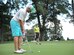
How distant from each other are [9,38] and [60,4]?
36.4 ft

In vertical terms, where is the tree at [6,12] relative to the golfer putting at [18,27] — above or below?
above

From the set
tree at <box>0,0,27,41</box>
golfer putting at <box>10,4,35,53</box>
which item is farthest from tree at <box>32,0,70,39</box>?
golfer putting at <box>10,4,35,53</box>

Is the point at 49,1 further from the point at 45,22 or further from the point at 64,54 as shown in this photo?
the point at 64,54

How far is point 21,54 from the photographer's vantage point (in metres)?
10.7

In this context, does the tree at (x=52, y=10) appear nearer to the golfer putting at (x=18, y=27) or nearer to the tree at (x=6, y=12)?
the tree at (x=6, y=12)

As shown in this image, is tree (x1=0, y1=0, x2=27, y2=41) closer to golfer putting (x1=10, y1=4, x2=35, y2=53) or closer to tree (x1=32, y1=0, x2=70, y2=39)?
tree (x1=32, y1=0, x2=70, y2=39)

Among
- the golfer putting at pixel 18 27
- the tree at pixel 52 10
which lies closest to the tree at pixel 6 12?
the tree at pixel 52 10

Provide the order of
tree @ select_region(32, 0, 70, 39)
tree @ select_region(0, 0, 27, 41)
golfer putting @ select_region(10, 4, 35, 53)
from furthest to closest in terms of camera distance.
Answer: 1. tree @ select_region(32, 0, 70, 39)
2. tree @ select_region(0, 0, 27, 41)
3. golfer putting @ select_region(10, 4, 35, 53)

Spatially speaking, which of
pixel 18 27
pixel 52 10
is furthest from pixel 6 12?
pixel 18 27

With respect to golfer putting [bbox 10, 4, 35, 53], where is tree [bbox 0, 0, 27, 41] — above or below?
above

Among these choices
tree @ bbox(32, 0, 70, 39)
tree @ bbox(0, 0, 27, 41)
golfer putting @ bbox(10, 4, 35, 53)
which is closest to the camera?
golfer putting @ bbox(10, 4, 35, 53)

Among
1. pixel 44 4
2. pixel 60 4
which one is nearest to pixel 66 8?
pixel 60 4

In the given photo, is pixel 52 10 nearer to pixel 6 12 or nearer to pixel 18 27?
pixel 6 12

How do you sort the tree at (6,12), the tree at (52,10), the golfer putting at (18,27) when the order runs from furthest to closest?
the tree at (52,10) < the tree at (6,12) < the golfer putting at (18,27)
